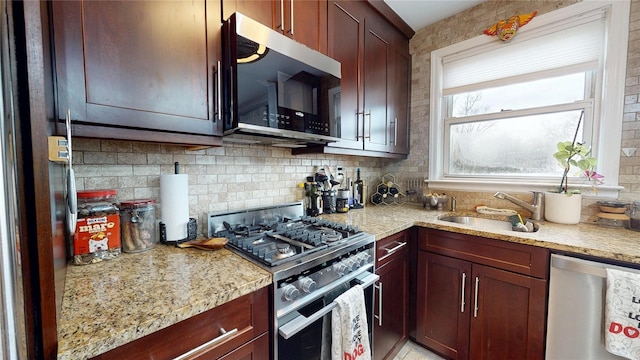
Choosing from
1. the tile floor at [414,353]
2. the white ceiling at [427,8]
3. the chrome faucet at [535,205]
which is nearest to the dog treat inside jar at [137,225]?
the tile floor at [414,353]

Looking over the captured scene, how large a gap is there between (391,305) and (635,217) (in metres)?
1.53

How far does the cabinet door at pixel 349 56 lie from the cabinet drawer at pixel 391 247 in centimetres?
68

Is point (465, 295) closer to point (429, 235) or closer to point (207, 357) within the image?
point (429, 235)

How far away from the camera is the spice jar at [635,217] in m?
1.45

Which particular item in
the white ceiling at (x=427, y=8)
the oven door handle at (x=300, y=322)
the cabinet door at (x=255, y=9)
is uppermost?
the white ceiling at (x=427, y=8)

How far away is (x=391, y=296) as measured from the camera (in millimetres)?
1569

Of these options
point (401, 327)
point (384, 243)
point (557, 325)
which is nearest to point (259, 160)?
point (384, 243)

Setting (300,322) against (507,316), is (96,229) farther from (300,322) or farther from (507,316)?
(507,316)

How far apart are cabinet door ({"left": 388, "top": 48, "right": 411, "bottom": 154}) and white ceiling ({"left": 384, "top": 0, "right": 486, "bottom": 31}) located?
279 mm

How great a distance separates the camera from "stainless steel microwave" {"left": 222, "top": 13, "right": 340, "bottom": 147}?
3.43 feet

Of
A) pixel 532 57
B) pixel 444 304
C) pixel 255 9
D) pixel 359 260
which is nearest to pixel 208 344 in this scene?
pixel 359 260

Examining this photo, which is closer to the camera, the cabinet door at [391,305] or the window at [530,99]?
the cabinet door at [391,305]

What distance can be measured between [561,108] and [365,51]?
4.78 ft

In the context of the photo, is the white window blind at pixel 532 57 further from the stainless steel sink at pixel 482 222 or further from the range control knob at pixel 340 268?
the range control knob at pixel 340 268
